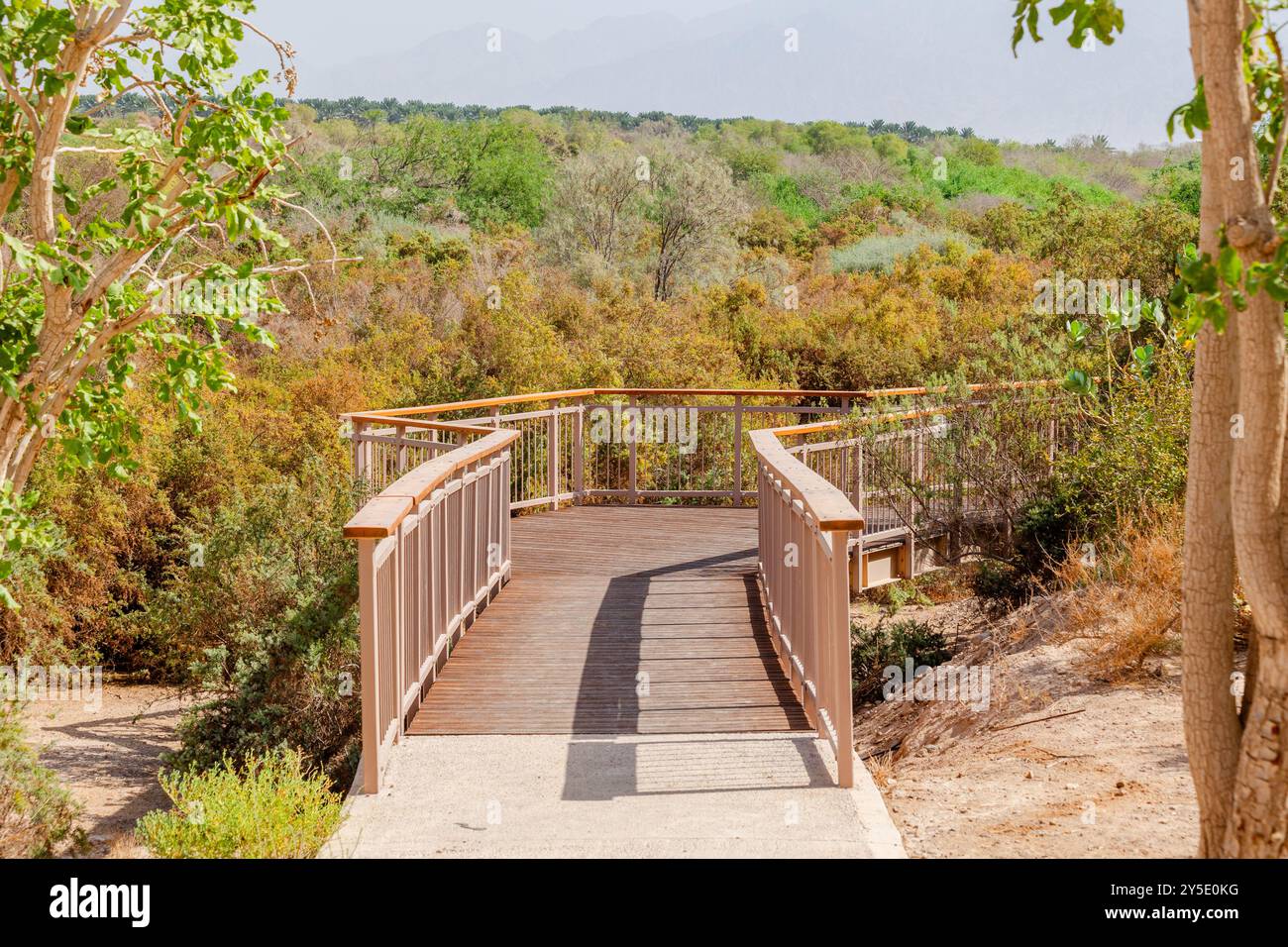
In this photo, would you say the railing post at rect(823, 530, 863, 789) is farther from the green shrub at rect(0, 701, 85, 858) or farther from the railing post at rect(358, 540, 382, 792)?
the green shrub at rect(0, 701, 85, 858)

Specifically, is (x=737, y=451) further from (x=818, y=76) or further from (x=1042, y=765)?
(x=818, y=76)

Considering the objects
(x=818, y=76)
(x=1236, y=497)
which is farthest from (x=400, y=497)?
(x=818, y=76)

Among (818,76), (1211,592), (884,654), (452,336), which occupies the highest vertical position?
(818,76)

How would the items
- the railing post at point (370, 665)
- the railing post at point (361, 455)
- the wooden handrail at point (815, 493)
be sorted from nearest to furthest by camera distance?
the railing post at point (370, 665) → the wooden handrail at point (815, 493) → the railing post at point (361, 455)

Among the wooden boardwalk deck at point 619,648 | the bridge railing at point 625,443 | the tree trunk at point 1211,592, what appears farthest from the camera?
the bridge railing at point 625,443

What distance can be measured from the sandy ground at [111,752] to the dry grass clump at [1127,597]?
6.07 metres

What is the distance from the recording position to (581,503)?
1498 cm

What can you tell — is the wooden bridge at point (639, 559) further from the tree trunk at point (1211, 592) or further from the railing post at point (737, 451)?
the tree trunk at point (1211, 592)

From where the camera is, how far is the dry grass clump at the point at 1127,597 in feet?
25.7

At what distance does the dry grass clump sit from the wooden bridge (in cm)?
167

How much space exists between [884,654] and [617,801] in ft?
16.6

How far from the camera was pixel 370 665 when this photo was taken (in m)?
5.65

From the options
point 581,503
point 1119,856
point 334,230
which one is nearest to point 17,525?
point 1119,856

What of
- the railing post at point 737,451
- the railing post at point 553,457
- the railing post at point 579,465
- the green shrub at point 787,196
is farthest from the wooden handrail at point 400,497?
the green shrub at point 787,196
